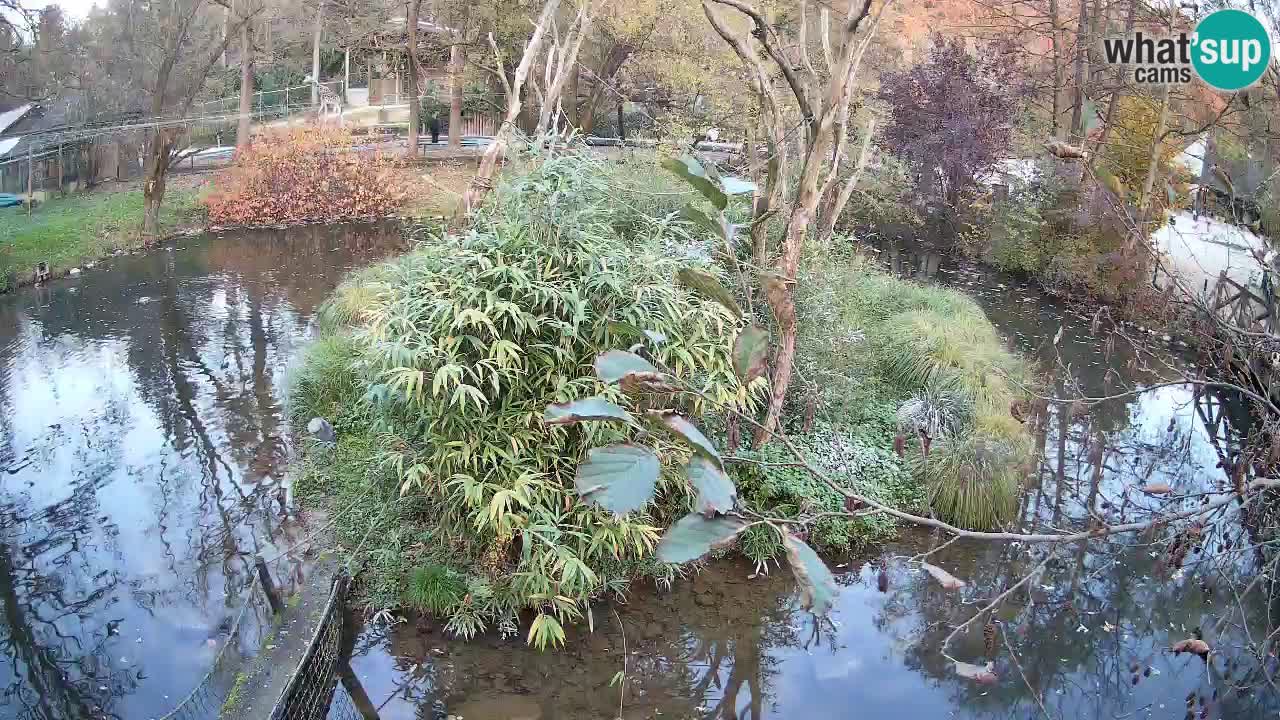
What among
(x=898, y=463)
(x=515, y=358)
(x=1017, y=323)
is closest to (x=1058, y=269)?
(x=1017, y=323)

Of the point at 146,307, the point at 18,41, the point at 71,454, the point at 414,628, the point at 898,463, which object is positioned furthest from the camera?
the point at 18,41

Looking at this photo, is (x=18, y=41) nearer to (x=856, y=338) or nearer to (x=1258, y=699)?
(x=856, y=338)

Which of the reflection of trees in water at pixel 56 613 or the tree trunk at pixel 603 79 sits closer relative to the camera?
the reflection of trees in water at pixel 56 613

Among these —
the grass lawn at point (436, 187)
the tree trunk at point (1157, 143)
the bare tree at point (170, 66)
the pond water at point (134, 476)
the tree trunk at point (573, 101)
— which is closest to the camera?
the pond water at point (134, 476)

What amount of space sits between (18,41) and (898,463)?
14.2 m

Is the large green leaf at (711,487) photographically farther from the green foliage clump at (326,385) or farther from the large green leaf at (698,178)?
the green foliage clump at (326,385)

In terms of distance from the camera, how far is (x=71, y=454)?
22.9ft

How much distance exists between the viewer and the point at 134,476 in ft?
21.9

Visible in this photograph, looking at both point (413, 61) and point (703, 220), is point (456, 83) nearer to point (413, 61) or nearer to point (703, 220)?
point (413, 61)

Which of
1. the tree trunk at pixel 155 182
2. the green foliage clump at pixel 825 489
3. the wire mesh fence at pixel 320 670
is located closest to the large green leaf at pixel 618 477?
the wire mesh fence at pixel 320 670

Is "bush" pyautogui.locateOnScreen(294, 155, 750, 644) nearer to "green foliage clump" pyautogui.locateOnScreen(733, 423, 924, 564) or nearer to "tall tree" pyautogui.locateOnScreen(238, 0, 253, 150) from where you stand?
"green foliage clump" pyautogui.locateOnScreen(733, 423, 924, 564)

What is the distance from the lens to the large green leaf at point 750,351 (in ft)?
3.02

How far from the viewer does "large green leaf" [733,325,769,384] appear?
0.92m

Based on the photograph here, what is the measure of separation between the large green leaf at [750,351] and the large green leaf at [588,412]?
207 millimetres
